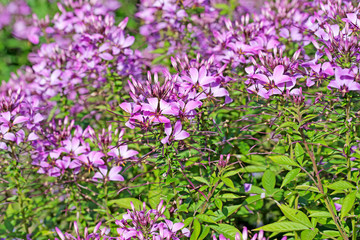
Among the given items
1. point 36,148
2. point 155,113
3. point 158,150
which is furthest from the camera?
point 36,148

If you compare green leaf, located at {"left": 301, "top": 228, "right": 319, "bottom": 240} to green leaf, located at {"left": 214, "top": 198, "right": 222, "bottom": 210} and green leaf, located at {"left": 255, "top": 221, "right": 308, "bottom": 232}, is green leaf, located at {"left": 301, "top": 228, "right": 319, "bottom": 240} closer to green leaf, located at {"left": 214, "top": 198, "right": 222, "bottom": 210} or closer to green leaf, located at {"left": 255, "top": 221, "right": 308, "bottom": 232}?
green leaf, located at {"left": 255, "top": 221, "right": 308, "bottom": 232}

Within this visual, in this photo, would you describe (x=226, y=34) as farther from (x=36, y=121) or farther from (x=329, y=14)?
(x=36, y=121)

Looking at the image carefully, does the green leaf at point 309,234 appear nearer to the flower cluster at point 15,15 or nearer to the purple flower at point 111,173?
the purple flower at point 111,173

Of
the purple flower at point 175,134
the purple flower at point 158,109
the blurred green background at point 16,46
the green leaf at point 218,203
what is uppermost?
the blurred green background at point 16,46

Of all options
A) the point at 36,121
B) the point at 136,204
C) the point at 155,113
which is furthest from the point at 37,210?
the point at 155,113

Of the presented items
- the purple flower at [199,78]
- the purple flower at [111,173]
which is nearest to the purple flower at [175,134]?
the purple flower at [199,78]

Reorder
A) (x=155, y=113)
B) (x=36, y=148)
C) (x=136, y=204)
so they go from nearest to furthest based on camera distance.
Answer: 1. (x=155, y=113)
2. (x=136, y=204)
3. (x=36, y=148)

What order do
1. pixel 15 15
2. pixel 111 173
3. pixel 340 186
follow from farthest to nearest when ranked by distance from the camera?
pixel 15 15 < pixel 111 173 < pixel 340 186

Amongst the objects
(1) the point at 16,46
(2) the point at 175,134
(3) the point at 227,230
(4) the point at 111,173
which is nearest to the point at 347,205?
(3) the point at 227,230

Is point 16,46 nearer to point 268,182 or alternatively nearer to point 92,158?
point 92,158

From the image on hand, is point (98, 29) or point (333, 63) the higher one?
point (98, 29)

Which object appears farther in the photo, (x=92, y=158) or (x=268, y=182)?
(x=92, y=158)

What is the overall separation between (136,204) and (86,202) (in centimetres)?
72

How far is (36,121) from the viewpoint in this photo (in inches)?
85.0
